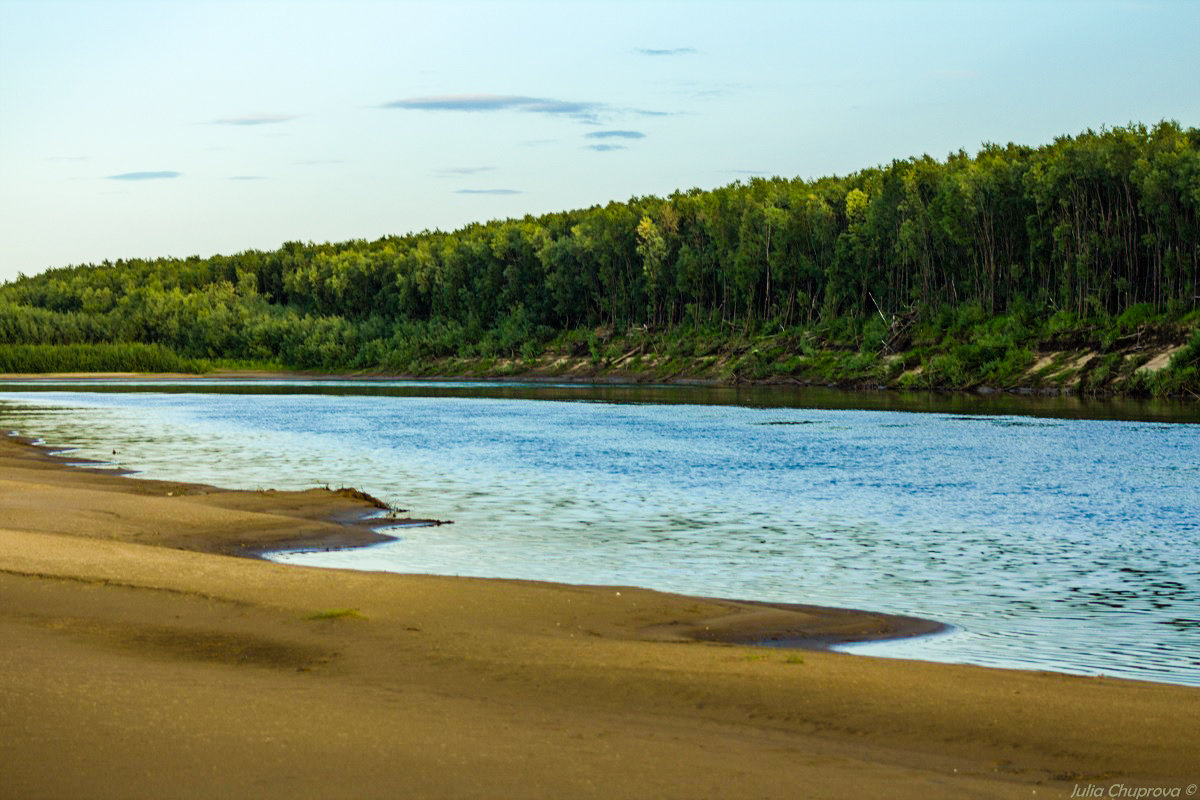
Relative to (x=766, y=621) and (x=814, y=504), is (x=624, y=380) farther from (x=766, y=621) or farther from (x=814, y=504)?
(x=766, y=621)

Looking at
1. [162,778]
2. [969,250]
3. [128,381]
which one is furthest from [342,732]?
[128,381]

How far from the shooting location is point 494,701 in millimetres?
10391

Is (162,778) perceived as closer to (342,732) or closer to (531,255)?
(342,732)

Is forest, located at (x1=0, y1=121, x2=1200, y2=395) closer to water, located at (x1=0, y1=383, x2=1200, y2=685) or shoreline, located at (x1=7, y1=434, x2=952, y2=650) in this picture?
water, located at (x1=0, y1=383, x2=1200, y2=685)

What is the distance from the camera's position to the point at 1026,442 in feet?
159

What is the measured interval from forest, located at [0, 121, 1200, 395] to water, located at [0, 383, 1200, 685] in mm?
30177

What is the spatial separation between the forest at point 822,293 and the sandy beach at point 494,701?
74007mm

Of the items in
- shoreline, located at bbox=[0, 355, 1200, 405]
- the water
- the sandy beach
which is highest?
shoreline, located at bbox=[0, 355, 1200, 405]

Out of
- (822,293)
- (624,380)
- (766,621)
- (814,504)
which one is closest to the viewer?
(766,621)

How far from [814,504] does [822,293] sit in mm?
105090

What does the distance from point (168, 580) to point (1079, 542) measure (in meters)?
16.1

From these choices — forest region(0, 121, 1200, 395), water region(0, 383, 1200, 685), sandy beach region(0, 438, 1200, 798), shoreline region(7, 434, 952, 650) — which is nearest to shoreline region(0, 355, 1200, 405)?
forest region(0, 121, 1200, 395)

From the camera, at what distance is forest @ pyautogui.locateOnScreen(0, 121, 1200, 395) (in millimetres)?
93062

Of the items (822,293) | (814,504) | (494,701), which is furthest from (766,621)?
(822,293)
